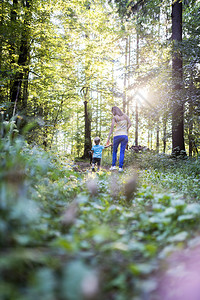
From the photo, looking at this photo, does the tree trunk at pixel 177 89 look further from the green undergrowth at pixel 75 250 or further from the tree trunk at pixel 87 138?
the tree trunk at pixel 87 138

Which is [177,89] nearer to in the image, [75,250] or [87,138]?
[75,250]

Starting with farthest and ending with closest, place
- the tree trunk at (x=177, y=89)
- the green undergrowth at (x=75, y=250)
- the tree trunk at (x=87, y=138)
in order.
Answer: the tree trunk at (x=87, y=138)
the tree trunk at (x=177, y=89)
the green undergrowth at (x=75, y=250)

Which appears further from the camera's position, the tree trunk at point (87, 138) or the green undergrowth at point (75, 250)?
the tree trunk at point (87, 138)

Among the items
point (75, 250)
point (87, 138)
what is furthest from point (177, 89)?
point (87, 138)

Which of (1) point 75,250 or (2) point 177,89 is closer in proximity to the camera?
(1) point 75,250

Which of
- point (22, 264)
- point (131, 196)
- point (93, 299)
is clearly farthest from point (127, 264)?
point (131, 196)

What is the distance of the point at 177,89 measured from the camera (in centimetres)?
911

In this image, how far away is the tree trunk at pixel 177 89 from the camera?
8.72 meters

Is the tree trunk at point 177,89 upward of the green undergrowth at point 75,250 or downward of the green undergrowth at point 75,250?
upward

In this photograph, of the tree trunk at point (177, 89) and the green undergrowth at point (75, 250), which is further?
the tree trunk at point (177, 89)

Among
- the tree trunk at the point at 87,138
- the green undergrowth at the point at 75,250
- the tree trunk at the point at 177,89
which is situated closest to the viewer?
the green undergrowth at the point at 75,250

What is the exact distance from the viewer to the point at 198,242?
4.77 feet

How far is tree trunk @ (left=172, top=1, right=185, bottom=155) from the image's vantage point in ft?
28.6

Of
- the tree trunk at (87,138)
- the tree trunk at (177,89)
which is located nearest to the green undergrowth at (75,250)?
the tree trunk at (177,89)
